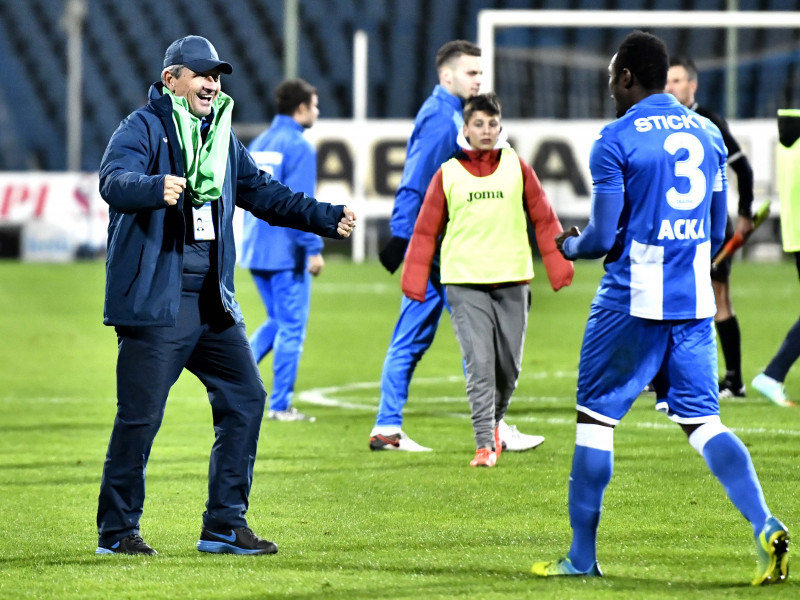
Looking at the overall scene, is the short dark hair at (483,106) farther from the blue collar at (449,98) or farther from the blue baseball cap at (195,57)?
the blue baseball cap at (195,57)

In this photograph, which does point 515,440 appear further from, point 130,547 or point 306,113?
point 130,547

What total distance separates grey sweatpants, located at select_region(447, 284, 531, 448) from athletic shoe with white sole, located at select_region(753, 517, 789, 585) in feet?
9.27

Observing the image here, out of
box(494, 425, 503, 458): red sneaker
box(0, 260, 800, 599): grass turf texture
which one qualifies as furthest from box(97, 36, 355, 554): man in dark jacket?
box(494, 425, 503, 458): red sneaker

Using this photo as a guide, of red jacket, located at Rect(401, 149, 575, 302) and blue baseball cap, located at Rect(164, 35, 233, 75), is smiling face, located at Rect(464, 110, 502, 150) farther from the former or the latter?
blue baseball cap, located at Rect(164, 35, 233, 75)

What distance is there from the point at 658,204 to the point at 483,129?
2.63 m

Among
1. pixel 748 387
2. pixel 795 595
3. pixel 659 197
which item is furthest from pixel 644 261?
pixel 748 387

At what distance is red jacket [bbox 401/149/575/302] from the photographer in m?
7.43

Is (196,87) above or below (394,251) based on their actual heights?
above

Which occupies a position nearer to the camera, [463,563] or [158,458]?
[463,563]

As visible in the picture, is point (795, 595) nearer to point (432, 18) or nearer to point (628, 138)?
point (628, 138)

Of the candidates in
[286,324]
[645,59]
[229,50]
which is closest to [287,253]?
[286,324]

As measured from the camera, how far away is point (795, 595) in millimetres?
4508

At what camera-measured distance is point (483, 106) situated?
7277 millimetres

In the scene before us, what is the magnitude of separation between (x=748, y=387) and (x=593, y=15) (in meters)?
4.78
